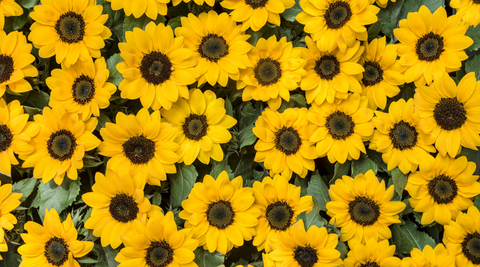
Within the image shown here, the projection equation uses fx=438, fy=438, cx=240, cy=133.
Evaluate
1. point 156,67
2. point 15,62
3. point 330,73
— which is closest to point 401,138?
point 330,73

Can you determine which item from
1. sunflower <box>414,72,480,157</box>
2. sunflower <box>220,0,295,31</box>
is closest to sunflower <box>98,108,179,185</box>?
sunflower <box>220,0,295,31</box>

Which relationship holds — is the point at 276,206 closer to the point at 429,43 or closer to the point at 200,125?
the point at 200,125

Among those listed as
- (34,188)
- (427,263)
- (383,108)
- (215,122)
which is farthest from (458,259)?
(34,188)

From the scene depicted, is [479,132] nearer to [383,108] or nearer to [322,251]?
[383,108]

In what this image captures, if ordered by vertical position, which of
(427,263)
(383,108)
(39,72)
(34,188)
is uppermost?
(383,108)

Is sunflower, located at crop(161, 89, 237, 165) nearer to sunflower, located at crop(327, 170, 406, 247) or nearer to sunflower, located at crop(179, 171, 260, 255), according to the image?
sunflower, located at crop(179, 171, 260, 255)

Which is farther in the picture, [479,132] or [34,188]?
[34,188]

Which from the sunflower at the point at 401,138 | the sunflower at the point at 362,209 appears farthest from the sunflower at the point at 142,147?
the sunflower at the point at 401,138
